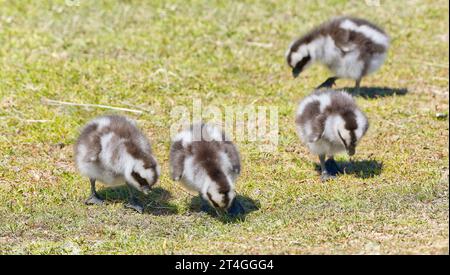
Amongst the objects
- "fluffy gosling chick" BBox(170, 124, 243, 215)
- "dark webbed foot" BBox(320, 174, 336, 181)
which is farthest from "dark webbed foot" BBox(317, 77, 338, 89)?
"fluffy gosling chick" BBox(170, 124, 243, 215)

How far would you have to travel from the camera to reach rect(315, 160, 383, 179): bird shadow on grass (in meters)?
10.4

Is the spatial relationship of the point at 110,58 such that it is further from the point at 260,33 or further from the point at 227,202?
the point at 227,202

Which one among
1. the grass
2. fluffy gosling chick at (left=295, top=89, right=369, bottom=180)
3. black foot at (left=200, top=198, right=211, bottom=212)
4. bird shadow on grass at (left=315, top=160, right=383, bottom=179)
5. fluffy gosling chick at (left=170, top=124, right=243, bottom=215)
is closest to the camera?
the grass

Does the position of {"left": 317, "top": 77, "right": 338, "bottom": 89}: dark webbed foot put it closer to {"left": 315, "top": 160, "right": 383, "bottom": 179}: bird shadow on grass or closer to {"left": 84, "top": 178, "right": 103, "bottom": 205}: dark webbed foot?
{"left": 315, "top": 160, "right": 383, "bottom": 179}: bird shadow on grass

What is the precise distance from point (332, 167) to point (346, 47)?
11.9 ft

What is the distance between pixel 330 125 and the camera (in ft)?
33.1

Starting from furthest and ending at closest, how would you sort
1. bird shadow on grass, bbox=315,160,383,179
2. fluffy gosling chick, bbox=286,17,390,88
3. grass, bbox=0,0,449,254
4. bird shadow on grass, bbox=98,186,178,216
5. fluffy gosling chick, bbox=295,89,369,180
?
fluffy gosling chick, bbox=286,17,390,88, bird shadow on grass, bbox=315,160,383,179, fluffy gosling chick, bbox=295,89,369,180, bird shadow on grass, bbox=98,186,178,216, grass, bbox=0,0,449,254

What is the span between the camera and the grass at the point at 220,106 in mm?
8453

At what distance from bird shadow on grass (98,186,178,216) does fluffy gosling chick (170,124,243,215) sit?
1.24 feet

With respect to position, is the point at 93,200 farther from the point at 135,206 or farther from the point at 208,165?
the point at 208,165

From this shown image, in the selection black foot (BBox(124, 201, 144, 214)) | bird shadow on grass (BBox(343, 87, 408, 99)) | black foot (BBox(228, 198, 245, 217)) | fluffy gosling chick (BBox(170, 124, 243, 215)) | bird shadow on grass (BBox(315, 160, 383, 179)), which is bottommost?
black foot (BBox(124, 201, 144, 214))

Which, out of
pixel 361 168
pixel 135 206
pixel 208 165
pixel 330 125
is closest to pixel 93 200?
pixel 135 206
